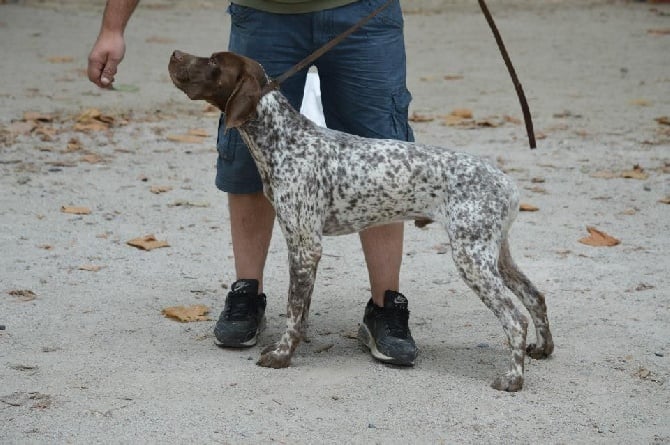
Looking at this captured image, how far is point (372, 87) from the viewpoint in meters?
4.45

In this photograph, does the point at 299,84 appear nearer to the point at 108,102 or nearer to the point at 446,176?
the point at 446,176

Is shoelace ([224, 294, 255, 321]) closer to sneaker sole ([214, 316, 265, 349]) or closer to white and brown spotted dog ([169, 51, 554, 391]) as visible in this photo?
sneaker sole ([214, 316, 265, 349])

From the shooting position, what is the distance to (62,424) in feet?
12.5

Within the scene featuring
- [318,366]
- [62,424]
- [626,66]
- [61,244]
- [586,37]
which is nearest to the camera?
[62,424]

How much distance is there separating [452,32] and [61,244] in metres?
8.30

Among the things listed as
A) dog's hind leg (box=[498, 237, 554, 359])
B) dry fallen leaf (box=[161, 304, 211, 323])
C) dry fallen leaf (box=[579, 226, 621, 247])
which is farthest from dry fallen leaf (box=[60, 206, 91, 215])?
dog's hind leg (box=[498, 237, 554, 359])

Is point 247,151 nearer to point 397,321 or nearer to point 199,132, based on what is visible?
point 397,321

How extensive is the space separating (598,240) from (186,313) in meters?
2.35

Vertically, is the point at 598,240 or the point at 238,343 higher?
the point at 598,240

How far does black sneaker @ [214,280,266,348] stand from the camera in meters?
4.55

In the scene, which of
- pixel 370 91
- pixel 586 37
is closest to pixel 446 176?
pixel 370 91

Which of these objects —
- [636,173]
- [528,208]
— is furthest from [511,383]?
[636,173]

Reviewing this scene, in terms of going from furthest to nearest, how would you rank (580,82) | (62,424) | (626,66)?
(626,66)
(580,82)
(62,424)

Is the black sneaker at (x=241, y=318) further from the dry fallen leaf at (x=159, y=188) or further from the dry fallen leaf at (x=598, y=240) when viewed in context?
the dry fallen leaf at (x=159, y=188)
